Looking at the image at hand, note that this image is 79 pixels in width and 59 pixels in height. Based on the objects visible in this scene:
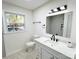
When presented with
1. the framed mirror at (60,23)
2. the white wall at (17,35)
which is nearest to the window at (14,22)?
the white wall at (17,35)

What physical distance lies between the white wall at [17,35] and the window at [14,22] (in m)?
0.23

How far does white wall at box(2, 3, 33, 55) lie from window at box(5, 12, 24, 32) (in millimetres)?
234

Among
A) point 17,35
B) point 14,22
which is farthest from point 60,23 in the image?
point 14,22

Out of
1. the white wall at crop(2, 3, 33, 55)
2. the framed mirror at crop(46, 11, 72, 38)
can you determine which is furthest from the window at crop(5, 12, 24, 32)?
the framed mirror at crop(46, 11, 72, 38)

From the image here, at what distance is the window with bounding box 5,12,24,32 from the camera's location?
2.70 m

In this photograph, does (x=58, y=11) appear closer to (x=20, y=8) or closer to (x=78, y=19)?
(x=78, y=19)

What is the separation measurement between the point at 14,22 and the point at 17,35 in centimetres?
71

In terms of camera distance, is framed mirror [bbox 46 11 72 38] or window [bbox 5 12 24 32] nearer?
framed mirror [bbox 46 11 72 38]

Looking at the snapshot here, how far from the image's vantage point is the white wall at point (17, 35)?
253cm

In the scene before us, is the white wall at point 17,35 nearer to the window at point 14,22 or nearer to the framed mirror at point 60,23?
the window at point 14,22

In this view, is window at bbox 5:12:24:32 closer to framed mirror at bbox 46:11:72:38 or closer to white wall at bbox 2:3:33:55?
white wall at bbox 2:3:33:55

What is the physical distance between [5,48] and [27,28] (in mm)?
1482

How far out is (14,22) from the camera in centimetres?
290

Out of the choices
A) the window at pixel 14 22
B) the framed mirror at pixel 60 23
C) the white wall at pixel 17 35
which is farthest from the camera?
the window at pixel 14 22
